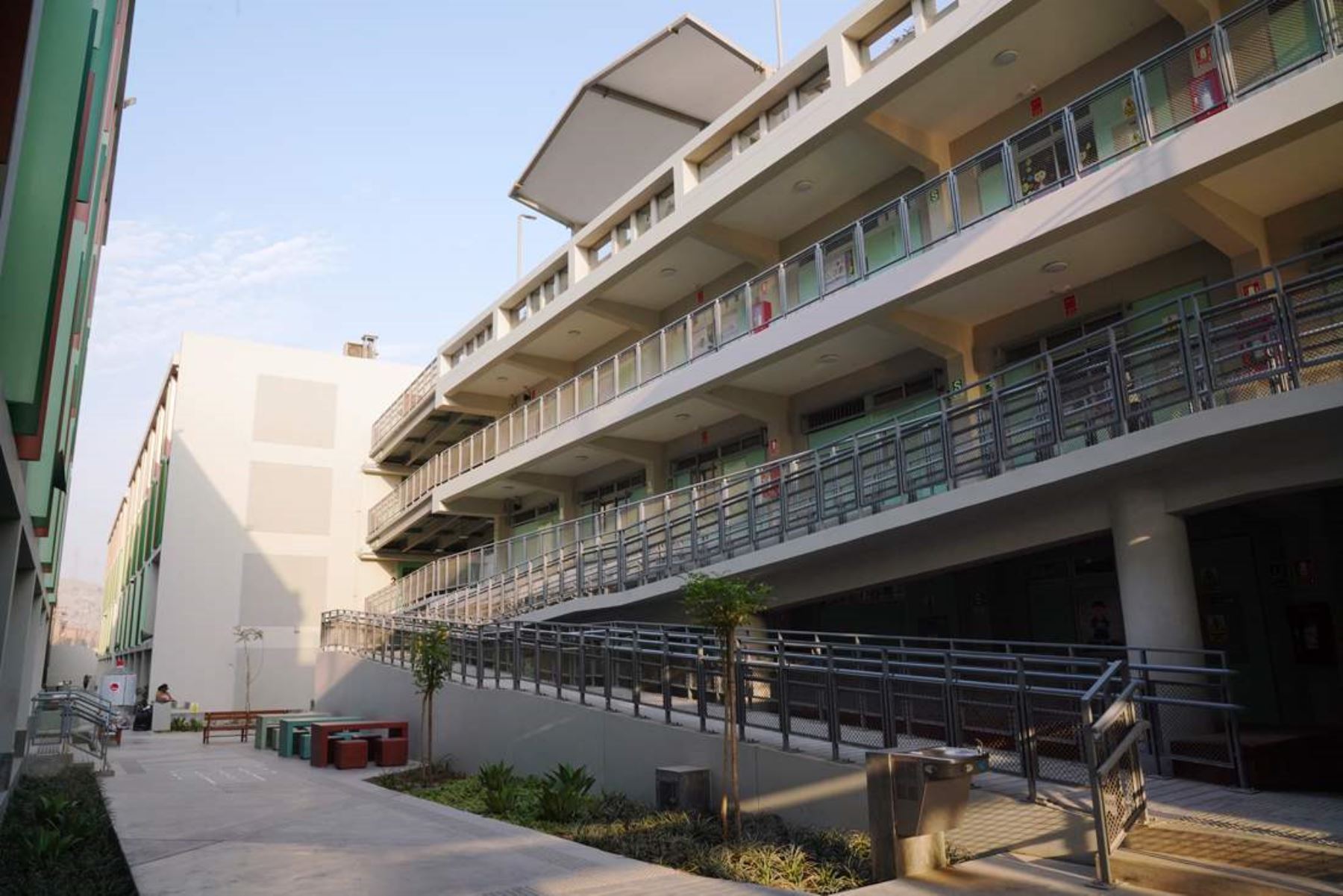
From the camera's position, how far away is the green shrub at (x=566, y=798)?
11.3 meters

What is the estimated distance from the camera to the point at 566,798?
1141cm

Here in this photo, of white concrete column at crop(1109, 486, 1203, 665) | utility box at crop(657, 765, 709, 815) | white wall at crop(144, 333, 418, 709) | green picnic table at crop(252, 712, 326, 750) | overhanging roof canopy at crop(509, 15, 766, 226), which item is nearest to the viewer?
utility box at crop(657, 765, 709, 815)

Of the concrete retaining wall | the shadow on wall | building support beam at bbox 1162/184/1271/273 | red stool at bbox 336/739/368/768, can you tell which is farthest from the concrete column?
the shadow on wall

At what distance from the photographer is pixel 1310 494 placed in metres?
12.8

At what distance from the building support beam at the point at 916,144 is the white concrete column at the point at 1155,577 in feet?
27.0

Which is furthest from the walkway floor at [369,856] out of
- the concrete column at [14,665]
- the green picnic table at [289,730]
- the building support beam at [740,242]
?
the building support beam at [740,242]

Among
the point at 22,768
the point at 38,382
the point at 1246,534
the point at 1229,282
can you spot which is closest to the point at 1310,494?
the point at 1246,534

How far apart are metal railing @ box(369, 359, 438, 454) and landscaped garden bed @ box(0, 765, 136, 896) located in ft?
75.8

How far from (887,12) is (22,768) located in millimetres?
20015

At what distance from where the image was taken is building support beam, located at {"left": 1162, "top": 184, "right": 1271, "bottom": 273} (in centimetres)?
1212

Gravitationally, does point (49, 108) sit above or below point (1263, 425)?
above

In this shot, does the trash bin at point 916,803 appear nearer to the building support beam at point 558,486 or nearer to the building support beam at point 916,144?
the building support beam at point 916,144

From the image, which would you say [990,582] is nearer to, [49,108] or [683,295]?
[683,295]

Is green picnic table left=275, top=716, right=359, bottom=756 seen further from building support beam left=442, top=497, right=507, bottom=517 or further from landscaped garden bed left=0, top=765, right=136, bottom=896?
building support beam left=442, top=497, right=507, bottom=517
